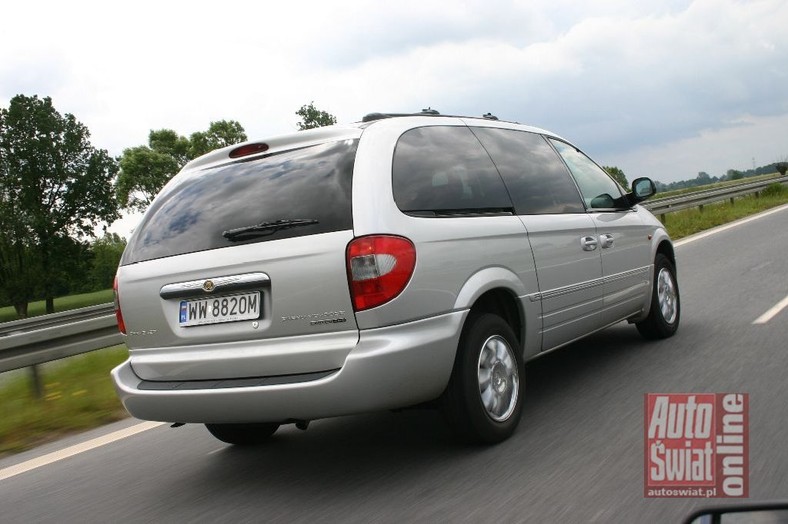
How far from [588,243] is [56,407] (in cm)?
447

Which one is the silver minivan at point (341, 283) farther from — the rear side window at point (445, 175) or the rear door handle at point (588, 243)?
the rear door handle at point (588, 243)

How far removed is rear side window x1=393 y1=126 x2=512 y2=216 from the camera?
162 inches

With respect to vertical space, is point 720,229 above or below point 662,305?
below

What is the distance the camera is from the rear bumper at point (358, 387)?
12.0 ft

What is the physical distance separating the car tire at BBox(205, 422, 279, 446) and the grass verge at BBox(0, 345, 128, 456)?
65.7 inches

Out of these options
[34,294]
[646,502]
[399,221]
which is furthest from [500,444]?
[34,294]

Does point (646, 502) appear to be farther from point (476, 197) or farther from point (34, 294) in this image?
point (34, 294)

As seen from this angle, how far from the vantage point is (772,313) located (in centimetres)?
739

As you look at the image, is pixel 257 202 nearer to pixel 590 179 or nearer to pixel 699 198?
pixel 590 179

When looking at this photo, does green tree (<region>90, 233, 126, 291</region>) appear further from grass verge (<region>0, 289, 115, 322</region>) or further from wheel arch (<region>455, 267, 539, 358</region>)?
wheel arch (<region>455, 267, 539, 358</region>)

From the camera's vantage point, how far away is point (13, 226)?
169 feet

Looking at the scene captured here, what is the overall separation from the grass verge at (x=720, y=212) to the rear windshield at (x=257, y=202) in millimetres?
15626

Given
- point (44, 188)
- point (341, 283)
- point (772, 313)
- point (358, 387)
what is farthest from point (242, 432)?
point (44, 188)

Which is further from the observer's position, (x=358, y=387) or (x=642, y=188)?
(x=642, y=188)
